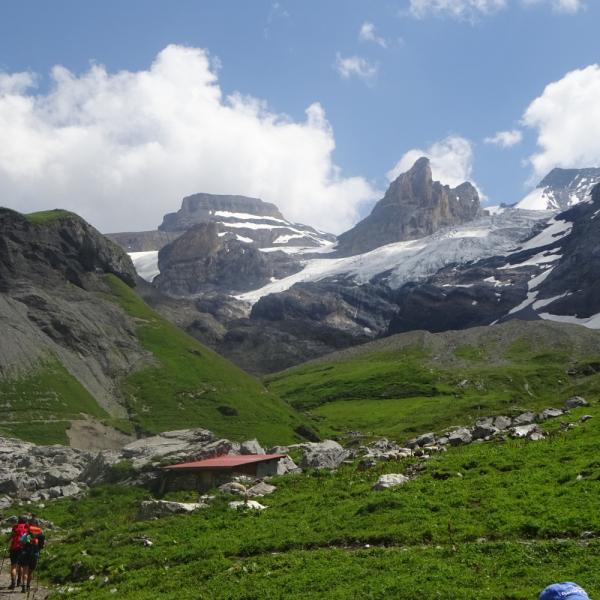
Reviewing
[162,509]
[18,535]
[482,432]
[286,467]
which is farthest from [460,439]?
[18,535]

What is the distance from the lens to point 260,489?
3288 centimetres

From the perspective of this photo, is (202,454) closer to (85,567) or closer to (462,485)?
(85,567)

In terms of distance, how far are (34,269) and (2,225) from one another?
1695cm

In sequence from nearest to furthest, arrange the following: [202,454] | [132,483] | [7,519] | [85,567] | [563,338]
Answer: [85,567] → [7,519] → [132,483] → [202,454] → [563,338]

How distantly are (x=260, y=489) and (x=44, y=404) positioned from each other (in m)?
78.8

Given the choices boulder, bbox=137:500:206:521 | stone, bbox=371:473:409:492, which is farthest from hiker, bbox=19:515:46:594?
stone, bbox=371:473:409:492

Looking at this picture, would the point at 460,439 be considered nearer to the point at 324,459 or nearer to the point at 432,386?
the point at 324,459

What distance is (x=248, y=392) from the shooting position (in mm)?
134000

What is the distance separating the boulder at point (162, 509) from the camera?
97.9 feet

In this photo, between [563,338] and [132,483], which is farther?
[563,338]

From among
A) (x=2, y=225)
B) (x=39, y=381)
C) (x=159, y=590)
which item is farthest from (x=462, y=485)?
(x=2, y=225)

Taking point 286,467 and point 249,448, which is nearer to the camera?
point 286,467

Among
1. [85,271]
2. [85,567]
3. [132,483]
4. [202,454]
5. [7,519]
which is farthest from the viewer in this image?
[85,271]

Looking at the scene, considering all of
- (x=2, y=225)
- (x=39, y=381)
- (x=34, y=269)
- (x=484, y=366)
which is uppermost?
(x=2, y=225)
